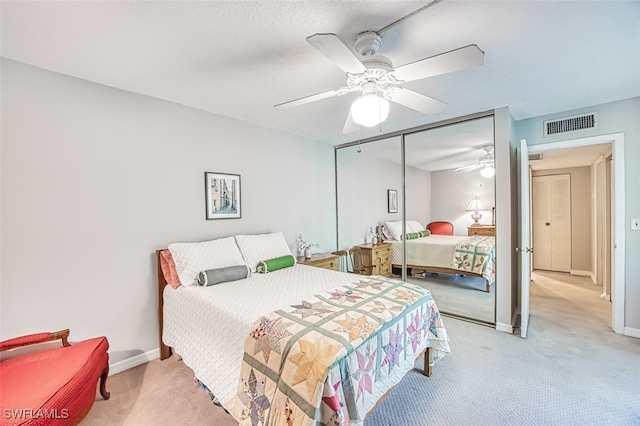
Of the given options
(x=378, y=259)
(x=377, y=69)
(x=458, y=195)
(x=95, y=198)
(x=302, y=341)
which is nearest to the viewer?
(x=302, y=341)

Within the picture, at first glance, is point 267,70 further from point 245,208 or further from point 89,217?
point 89,217

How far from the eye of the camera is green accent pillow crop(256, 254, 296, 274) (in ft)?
9.11

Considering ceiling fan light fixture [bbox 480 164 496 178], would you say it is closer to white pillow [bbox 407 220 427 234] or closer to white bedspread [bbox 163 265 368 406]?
white pillow [bbox 407 220 427 234]

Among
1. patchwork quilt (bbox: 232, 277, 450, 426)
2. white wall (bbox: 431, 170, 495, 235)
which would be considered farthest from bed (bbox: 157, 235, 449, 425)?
white wall (bbox: 431, 170, 495, 235)

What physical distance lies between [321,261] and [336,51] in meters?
2.63

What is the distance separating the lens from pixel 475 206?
Result: 3318 mm

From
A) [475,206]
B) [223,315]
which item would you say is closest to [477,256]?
[475,206]

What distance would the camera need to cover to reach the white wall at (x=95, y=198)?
193cm

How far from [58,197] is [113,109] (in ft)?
2.75

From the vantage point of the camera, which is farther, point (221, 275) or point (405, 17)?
point (221, 275)

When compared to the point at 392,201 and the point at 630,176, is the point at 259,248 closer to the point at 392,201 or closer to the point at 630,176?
the point at 392,201

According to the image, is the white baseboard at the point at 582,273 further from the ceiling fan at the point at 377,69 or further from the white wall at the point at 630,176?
the ceiling fan at the point at 377,69

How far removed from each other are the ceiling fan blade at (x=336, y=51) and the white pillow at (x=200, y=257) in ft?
6.39

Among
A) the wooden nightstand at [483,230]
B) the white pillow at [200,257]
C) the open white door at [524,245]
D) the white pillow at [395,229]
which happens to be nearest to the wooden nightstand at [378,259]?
the white pillow at [395,229]
